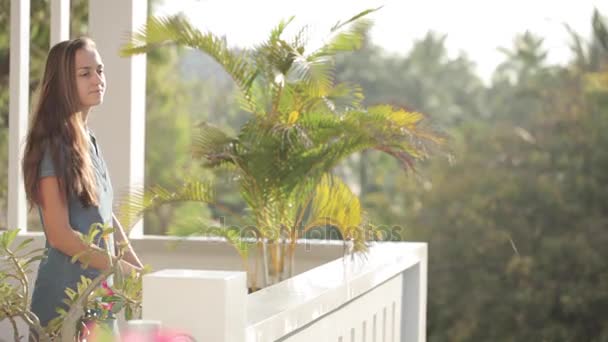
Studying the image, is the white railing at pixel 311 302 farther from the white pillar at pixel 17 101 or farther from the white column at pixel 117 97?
the white pillar at pixel 17 101

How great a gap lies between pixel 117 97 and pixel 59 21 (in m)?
0.46

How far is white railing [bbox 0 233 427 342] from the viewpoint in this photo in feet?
5.74

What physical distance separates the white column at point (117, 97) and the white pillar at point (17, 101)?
0.34 metres

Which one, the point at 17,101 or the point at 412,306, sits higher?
the point at 17,101

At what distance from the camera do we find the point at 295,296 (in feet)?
7.88

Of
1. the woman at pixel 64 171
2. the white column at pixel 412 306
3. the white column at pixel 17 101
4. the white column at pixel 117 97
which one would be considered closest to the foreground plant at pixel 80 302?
the woman at pixel 64 171

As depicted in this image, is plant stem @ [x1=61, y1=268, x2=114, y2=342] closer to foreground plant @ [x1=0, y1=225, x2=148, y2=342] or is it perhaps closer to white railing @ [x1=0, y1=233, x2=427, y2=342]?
foreground plant @ [x1=0, y1=225, x2=148, y2=342]

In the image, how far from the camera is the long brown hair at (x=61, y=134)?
2.91 meters

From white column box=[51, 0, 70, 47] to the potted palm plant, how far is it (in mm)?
370

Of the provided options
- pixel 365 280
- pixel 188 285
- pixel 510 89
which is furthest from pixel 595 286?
pixel 188 285

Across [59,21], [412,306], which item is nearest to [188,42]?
[59,21]

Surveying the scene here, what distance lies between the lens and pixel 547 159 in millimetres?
16781

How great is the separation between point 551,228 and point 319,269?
46.7 ft

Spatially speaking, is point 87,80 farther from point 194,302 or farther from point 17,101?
point 17,101
